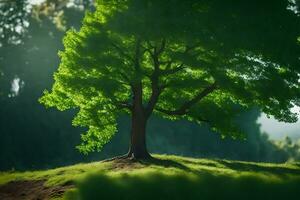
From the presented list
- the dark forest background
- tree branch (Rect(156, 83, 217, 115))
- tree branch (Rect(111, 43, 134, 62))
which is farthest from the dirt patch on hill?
the dark forest background

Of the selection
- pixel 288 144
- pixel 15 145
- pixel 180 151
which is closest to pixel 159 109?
pixel 15 145

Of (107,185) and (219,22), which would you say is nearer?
(107,185)

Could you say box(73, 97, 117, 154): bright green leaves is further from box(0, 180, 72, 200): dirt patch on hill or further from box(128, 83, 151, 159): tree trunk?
box(0, 180, 72, 200): dirt patch on hill

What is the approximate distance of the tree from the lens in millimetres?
24656

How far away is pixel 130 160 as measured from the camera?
2916 cm

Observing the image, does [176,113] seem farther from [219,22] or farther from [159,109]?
[219,22]

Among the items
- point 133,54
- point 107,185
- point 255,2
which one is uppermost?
point 255,2

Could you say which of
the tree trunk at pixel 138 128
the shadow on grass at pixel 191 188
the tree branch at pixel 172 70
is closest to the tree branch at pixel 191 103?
the tree trunk at pixel 138 128

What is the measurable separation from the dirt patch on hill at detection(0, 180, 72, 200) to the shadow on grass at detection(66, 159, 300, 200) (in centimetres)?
957

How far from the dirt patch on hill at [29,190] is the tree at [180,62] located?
4.99 metres

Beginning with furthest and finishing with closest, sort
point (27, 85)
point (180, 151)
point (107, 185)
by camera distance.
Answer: point (180, 151)
point (27, 85)
point (107, 185)

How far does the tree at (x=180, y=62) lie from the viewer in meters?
24.7

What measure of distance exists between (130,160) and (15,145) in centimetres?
4570

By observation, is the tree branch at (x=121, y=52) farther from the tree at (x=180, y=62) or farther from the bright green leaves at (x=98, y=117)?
the bright green leaves at (x=98, y=117)
